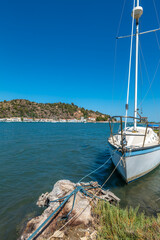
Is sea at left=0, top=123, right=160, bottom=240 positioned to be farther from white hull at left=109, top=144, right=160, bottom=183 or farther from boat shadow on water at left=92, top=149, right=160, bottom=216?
white hull at left=109, top=144, right=160, bottom=183

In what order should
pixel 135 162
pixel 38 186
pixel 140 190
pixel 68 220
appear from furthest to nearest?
pixel 38 186, pixel 140 190, pixel 135 162, pixel 68 220

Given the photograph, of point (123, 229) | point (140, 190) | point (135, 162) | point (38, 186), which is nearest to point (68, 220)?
point (123, 229)

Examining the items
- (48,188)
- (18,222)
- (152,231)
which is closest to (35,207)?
(18,222)

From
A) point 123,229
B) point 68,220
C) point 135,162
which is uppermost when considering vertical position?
point 135,162

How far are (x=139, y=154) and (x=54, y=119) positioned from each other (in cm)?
18564

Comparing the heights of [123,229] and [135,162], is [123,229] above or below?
below

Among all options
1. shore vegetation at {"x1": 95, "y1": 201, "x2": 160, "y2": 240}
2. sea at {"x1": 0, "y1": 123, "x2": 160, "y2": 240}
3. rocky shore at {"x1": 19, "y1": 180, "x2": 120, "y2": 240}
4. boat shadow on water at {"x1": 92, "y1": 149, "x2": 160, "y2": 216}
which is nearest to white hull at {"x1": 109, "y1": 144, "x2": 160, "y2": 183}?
boat shadow on water at {"x1": 92, "y1": 149, "x2": 160, "y2": 216}

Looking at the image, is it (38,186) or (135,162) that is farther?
(38,186)

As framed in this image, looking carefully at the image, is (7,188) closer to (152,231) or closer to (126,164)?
(126,164)

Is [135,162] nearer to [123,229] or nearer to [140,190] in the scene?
[140,190]

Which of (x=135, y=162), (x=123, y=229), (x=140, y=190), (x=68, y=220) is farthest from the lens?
(x=140, y=190)

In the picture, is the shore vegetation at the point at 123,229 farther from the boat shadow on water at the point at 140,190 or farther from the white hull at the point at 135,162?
the white hull at the point at 135,162

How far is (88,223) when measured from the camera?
365 cm

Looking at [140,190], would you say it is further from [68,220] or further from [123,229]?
[68,220]
